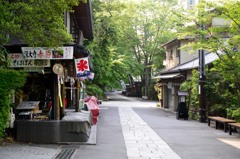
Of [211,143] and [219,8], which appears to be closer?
[211,143]

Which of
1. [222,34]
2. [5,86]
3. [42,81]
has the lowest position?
[5,86]

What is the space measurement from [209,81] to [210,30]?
19.1 ft

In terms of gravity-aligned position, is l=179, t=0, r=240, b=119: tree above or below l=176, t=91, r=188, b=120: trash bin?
above

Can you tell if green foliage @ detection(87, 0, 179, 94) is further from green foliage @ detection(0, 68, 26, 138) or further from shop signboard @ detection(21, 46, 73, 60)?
green foliage @ detection(0, 68, 26, 138)

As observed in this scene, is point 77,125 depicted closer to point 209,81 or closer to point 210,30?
point 210,30

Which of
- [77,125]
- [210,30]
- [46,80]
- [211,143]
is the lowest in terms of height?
[211,143]

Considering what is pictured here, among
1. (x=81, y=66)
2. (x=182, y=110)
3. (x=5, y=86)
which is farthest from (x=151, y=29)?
(x=5, y=86)

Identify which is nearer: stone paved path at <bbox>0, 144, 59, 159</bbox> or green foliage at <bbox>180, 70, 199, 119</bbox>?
stone paved path at <bbox>0, 144, 59, 159</bbox>

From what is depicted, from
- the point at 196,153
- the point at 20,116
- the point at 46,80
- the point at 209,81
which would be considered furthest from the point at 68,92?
the point at 196,153

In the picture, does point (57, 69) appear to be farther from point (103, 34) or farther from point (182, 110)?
point (103, 34)

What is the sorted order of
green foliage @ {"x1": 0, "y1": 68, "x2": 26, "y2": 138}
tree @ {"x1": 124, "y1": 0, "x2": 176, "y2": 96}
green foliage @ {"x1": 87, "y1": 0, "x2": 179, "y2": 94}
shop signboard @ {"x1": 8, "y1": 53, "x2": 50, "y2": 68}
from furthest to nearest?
tree @ {"x1": 124, "y1": 0, "x2": 176, "y2": 96} → green foliage @ {"x1": 87, "y1": 0, "x2": 179, "y2": 94} → shop signboard @ {"x1": 8, "y1": 53, "x2": 50, "y2": 68} → green foliage @ {"x1": 0, "y1": 68, "x2": 26, "y2": 138}

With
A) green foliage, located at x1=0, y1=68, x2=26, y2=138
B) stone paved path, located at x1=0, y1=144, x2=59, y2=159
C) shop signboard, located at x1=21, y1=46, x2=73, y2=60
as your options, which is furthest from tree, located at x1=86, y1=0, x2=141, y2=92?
green foliage, located at x1=0, y1=68, x2=26, y2=138

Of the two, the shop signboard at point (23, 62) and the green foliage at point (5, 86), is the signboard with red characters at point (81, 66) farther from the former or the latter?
the green foliage at point (5, 86)

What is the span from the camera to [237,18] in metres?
15.5
